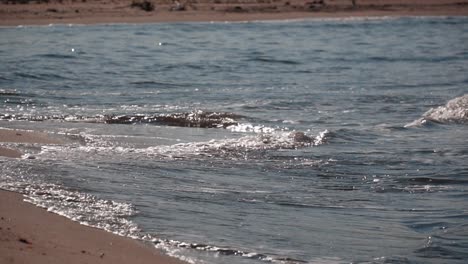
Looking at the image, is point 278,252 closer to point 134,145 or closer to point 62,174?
point 62,174

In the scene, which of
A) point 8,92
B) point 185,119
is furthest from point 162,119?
point 8,92

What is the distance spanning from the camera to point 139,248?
555cm

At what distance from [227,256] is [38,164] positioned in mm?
2785

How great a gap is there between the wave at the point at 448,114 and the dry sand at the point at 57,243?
6432 millimetres

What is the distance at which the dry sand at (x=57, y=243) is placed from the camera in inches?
198

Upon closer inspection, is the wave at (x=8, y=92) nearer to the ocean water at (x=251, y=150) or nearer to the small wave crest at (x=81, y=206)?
the ocean water at (x=251, y=150)


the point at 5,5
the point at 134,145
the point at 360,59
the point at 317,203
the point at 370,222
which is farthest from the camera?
the point at 5,5

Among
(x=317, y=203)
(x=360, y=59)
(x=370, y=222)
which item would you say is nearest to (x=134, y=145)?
(x=317, y=203)

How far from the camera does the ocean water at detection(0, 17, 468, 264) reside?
243 inches

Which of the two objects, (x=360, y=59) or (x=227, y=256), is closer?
(x=227, y=256)

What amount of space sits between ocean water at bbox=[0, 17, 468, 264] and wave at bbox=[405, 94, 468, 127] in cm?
3

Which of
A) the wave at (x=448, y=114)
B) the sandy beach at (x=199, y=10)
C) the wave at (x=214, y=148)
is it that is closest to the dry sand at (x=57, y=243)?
the wave at (x=214, y=148)

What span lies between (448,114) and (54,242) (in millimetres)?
7830

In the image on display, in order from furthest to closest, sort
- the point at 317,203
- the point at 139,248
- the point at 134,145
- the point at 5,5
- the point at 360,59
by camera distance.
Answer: the point at 5,5, the point at 360,59, the point at 134,145, the point at 317,203, the point at 139,248
